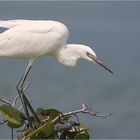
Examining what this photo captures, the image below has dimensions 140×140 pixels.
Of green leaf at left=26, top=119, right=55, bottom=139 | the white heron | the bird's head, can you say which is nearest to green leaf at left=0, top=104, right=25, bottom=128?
green leaf at left=26, top=119, right=55, bottom=139

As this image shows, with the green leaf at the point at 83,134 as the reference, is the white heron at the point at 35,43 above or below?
above

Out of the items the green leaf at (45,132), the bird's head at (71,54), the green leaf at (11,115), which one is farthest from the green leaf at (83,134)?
the bird's head at (71,54)

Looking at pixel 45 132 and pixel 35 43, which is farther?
pixel 35 43

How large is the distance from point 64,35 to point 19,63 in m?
9.04

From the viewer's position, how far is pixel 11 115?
3889mm

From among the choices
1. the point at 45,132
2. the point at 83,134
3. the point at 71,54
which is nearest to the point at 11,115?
the point at 45,132

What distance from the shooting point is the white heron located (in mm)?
4750

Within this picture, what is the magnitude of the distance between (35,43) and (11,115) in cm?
109

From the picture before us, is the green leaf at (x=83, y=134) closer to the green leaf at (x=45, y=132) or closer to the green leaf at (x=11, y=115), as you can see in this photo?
the green leaf at (x=45, y=132)

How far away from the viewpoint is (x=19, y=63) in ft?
45.3

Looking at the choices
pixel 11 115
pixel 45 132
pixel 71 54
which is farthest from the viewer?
pixel 71 54

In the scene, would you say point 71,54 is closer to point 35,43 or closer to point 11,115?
point 35,43

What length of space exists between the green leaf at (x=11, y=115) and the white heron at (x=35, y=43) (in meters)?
0.77

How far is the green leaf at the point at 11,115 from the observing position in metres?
3.85
